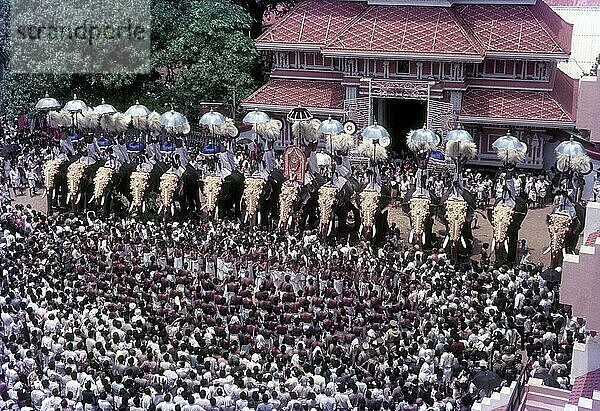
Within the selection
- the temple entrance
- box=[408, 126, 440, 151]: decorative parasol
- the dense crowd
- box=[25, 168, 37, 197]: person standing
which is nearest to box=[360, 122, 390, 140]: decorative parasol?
box=[408, 126, 440, 151]: decorative parasol

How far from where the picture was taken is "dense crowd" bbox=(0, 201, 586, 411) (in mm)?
13625

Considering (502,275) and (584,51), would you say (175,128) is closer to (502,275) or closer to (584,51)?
(502,275)

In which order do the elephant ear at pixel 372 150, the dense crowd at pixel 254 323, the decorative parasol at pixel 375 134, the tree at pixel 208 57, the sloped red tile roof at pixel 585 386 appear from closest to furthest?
the sloped red tile roof at pixel 585 386, the dense crowd at pixel 254 323, the decorative parasol at pixel 375 134, the elephant ear at pixel 372 150, the tree at pixel 208 57

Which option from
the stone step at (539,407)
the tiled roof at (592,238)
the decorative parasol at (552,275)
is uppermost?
the tiled roof at (592,238)

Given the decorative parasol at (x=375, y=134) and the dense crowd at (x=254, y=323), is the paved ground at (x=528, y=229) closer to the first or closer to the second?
the dense crowd at (x=254, y=323)

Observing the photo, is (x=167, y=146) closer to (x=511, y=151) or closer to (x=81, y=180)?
(x=81, y=180)

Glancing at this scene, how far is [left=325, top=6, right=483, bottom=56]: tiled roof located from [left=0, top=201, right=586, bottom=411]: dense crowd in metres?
8.66

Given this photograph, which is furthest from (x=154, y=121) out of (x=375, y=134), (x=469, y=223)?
(x=469, y=223)

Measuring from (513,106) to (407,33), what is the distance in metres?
4.11

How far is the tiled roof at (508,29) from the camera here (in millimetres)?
27422

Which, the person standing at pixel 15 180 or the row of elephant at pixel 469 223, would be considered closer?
the row of elephant at pixel 469 223

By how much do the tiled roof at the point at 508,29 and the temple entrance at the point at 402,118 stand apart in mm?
3777

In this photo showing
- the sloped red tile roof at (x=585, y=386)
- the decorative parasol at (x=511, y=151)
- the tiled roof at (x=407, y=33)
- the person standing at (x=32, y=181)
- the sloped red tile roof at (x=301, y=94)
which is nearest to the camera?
the sloped red tile roof at (x=585, y=386)

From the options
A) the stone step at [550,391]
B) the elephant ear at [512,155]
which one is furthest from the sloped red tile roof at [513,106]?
the stone step at [550,391]
